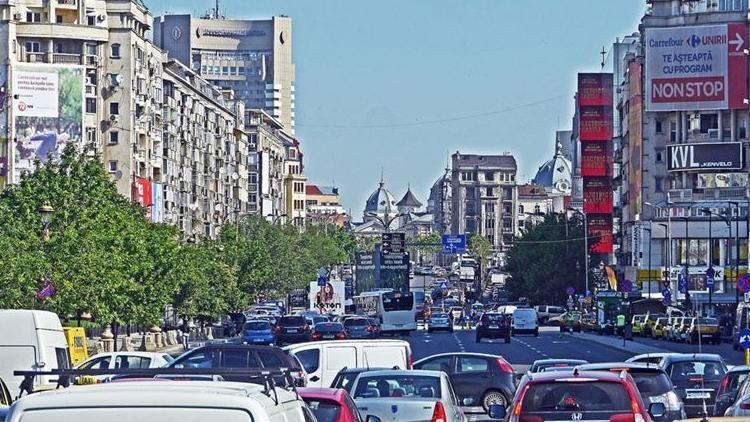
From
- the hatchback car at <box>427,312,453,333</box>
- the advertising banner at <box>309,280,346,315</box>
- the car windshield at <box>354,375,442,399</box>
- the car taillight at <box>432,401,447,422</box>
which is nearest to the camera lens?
the car taillight at <box>432,401,447,422</box>

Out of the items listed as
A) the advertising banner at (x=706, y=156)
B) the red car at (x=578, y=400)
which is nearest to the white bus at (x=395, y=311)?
the advertising banner at (x=706, y=156)

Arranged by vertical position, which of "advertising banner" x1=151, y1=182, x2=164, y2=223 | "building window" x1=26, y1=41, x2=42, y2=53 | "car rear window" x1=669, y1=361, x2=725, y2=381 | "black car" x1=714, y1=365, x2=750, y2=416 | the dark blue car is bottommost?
the dark blue car

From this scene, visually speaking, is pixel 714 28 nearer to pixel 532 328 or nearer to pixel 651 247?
pixel 651 247

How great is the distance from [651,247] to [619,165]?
2807 cm

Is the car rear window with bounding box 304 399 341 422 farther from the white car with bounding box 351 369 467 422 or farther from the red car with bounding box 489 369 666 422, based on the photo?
the white car with bounding box 351 369 467 422

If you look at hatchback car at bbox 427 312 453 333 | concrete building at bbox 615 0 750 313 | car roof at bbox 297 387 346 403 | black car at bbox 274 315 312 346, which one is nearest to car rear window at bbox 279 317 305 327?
black car at bbox 274 315 312 346

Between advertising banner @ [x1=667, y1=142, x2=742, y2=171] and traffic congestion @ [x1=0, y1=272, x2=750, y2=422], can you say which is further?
advertising banner @ [x1=667, y1=142, x2=742, y2=171]

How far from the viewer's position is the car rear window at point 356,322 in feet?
249

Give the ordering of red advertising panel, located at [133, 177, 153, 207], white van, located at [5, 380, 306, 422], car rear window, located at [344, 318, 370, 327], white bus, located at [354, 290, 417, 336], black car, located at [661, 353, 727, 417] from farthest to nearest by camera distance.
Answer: red advertising panel, located at [133, 177, 153, 207] < white bus, located at [354, 290, 417, 336] < car rear window, located at [344, 318, 370, 327] < black car, located at [661, 353, 727, 417] < white van, located at [5, 380, 306, 422]

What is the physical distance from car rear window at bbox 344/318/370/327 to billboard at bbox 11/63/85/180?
25.3 meters

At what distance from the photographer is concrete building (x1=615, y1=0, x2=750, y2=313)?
116 meters

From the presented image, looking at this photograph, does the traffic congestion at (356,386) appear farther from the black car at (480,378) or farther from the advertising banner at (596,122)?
the advertising banner at (596,122)

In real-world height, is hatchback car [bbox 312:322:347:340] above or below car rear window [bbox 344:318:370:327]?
above

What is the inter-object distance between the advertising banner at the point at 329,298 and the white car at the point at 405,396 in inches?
3409
